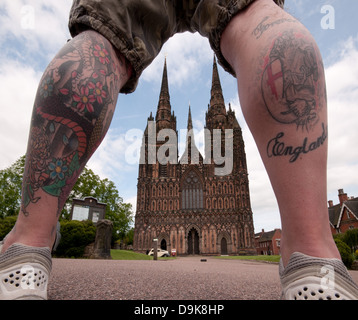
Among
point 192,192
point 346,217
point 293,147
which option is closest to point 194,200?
point 192,192

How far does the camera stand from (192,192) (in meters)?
31.1

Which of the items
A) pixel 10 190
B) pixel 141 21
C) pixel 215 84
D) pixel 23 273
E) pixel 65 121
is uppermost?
pixel 215 84

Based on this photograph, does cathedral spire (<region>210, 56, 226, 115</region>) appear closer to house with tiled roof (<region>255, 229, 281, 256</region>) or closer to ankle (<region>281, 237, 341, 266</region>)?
house with tiled roof (<region>255, 229, 281, 256</region>)

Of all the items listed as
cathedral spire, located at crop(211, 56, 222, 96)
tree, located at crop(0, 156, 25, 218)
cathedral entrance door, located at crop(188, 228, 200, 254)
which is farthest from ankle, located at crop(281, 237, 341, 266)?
cathedral spire, located at crop(211, 56, 222, 96)

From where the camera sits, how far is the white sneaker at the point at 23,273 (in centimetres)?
58

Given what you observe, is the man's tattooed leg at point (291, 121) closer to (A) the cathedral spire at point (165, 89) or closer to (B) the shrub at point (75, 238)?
(B) the shrub at point (75, 238)

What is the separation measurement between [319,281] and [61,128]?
81 centimetres

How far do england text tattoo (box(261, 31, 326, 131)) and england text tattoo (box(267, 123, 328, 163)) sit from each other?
0.13 ft

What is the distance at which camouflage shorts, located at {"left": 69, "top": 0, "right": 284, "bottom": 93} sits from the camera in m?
0.89

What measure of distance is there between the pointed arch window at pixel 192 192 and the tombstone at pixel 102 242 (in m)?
21.0

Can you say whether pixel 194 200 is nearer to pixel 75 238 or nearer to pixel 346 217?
pixel 346 217

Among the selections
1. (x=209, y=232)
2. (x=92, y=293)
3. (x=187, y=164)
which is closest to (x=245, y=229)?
(x=209, y=232)

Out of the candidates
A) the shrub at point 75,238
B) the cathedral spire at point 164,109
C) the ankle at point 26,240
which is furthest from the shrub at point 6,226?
the cathedral spire at point 164,109
